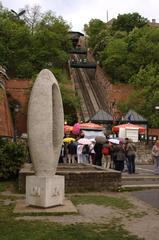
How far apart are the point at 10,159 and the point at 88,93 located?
43857 millimetres

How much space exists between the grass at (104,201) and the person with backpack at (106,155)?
6.91 m

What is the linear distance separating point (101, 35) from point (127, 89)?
24258mm

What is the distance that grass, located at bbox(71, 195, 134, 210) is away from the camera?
12.5 meters

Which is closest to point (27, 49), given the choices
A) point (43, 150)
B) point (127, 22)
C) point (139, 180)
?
point (127, 22)

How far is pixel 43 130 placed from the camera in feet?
37.6

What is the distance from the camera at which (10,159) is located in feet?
56.2

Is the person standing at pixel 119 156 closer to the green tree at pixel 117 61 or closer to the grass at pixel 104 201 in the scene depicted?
the grass at pixel 104 201

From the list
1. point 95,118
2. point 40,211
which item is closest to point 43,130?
point 40,211

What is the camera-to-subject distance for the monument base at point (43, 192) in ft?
36.4

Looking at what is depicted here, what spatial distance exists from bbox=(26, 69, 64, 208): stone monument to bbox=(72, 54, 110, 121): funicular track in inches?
1531

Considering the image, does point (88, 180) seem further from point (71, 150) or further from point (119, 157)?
point (71, 150)

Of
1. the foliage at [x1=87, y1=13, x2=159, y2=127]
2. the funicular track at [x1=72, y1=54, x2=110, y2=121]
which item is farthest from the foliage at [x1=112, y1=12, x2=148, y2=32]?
the funicular track at [x1=72, y1=54, x2=110, y2=121]

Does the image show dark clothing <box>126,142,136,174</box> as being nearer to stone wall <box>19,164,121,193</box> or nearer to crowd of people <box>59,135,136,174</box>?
crowd of people <box>59,135,136,174</box>

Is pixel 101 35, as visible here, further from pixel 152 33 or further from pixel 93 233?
pixel 93 233
